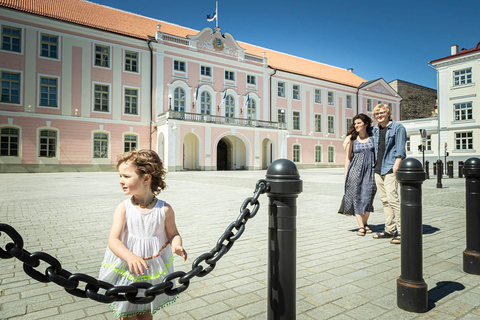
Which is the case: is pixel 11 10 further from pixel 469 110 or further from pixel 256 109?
pixel 469 110

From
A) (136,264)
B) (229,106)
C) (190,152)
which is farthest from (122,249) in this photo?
(229,106)

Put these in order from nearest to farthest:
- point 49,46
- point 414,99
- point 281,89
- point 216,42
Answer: point 49,46 < point 216,42 < point 281,89 < point 414,99

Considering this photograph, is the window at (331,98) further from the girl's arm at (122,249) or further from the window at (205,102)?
the girl's arm at (122,249)

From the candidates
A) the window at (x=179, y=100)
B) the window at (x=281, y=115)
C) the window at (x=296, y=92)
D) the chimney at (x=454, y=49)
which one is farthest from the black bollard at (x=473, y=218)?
the chimney at (x=454, y=49)

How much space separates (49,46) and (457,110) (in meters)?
39.1

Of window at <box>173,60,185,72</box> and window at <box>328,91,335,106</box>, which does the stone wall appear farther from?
window at <box>173,60,185,72</box>

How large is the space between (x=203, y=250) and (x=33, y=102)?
25.6 meters

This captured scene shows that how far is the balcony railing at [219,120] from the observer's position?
1076 inches

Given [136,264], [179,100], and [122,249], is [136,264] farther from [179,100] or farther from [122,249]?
[179,100]

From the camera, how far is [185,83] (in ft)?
99.1

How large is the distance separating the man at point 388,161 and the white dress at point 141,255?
3.63 m

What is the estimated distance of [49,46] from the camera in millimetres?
24656

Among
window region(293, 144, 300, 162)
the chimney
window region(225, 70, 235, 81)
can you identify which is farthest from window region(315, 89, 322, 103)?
the chimney

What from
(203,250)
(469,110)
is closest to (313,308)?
(203,250)
